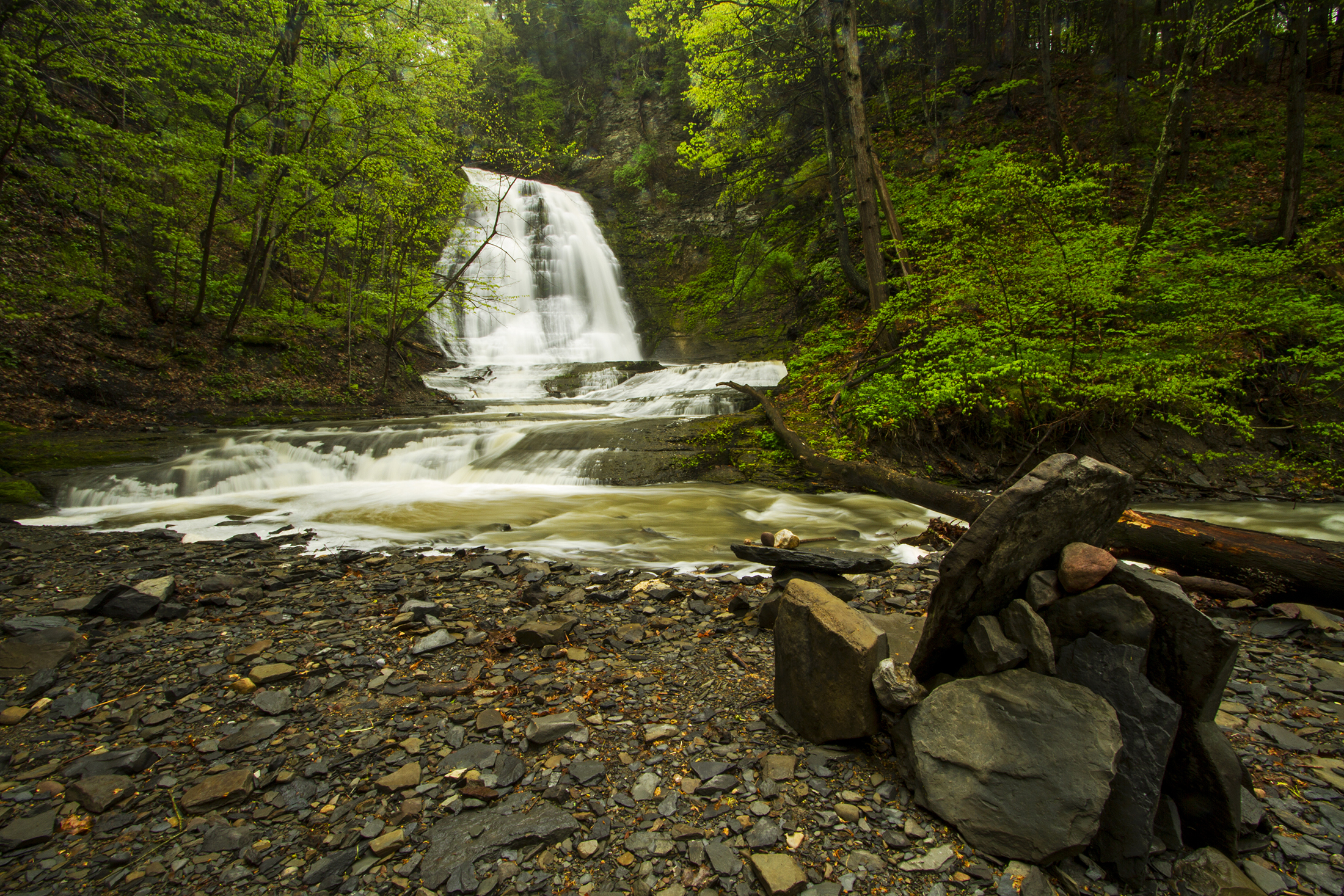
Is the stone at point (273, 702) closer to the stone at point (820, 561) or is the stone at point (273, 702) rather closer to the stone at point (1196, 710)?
the stone at point (820, 561)

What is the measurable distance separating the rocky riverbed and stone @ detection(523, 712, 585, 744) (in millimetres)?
12

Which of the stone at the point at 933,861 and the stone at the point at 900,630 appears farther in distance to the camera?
the stone at the point at 900,630

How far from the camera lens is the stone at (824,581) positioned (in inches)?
152

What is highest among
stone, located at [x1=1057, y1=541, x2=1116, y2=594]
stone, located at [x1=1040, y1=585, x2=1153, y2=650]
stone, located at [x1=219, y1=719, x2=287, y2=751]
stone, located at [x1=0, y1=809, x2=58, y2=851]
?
stone, located at [x1=1057, y1=541, x2=1116, y2=594]

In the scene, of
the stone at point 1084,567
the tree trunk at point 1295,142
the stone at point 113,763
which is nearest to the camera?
the stone at point 1084,567

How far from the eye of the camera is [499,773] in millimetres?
2205

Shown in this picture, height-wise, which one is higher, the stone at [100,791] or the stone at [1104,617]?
the stone at [1104,617]

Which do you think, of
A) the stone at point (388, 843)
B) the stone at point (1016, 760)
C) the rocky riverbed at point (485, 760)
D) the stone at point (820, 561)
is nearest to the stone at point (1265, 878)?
the rocky riverbed at point (485, 760)

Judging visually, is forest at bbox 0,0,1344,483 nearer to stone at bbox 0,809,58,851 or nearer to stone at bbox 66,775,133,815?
stone at bbox 66,775,133,815

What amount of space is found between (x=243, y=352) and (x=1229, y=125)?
27190 mm

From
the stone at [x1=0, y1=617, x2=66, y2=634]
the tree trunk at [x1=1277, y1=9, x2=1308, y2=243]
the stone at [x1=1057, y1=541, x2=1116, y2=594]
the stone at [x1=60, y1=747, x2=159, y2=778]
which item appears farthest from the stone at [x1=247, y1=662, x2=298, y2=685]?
the tree trunk at [x1=1277, y1=9, x2=1308, y2=243]

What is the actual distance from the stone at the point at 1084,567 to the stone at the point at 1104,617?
0.03m

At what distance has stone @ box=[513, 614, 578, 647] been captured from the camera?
3217 millimetres

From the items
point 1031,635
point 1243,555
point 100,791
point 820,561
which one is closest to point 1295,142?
point 1243,555
